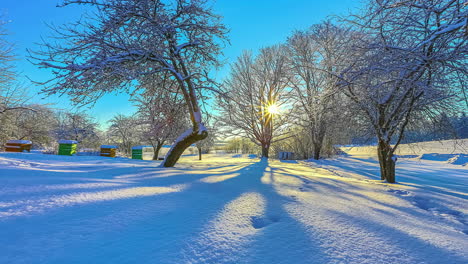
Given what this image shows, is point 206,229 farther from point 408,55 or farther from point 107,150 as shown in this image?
point 107,150

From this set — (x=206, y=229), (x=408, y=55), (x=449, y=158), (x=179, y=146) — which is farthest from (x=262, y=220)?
(x=449, y=158)

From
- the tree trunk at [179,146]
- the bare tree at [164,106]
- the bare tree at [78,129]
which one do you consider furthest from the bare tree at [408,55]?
the bare tree at [78,129]

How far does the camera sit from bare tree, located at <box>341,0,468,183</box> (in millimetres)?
2408

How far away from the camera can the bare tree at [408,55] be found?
94.8 inches

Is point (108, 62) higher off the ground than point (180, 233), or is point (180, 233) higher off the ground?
point (108, 62)

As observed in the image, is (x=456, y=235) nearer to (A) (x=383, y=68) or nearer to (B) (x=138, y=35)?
(A) (x=383, y=68)

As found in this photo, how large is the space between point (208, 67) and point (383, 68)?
505cm

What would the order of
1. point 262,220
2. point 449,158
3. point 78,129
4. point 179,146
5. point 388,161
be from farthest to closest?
1. point 78,129
2. point 449,158
3. point 179,146
4. point 388,161
5. point 262,220

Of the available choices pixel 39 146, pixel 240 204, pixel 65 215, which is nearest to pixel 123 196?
pixel 65 215

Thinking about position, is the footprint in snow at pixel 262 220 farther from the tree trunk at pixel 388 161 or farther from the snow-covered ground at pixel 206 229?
the tree trunk at pixel 388 161

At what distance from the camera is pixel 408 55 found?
8.59ft

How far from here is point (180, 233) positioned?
1.34m

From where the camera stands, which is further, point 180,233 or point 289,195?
point 289,195

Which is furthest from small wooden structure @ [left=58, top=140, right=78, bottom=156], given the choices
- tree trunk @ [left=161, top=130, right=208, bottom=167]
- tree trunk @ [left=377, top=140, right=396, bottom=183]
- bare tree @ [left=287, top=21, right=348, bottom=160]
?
tree trunk @ [left=377, top=140, right=396, bottom=183]
